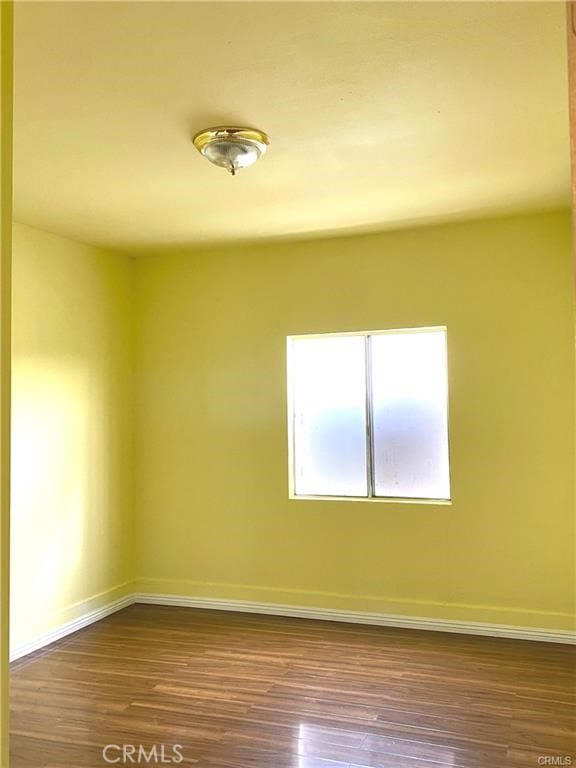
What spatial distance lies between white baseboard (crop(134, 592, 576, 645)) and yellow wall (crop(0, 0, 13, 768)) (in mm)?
3499

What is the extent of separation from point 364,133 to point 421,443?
7.62ft

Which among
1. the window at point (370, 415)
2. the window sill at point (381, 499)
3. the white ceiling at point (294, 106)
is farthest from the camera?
the window at point (370, 415)

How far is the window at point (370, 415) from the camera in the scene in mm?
4453

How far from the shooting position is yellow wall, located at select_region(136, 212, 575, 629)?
4.08 meters

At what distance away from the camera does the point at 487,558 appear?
418 centimetres

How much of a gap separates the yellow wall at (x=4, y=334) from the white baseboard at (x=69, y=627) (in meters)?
3.02

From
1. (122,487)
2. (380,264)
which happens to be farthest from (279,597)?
(380,264)

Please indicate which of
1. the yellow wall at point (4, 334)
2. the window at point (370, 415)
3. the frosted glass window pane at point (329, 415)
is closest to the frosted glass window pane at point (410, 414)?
the window at point (370, 415)

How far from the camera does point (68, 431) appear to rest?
444cm

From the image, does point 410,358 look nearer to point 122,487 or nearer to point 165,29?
point 122,487

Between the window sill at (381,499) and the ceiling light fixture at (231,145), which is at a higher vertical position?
the ceiling light fixture at (231,145)

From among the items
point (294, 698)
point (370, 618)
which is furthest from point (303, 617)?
point (294, 698)

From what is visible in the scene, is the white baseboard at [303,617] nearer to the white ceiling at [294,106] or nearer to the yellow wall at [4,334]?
the white ceiling at [294,106]

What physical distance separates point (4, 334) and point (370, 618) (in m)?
3.75
